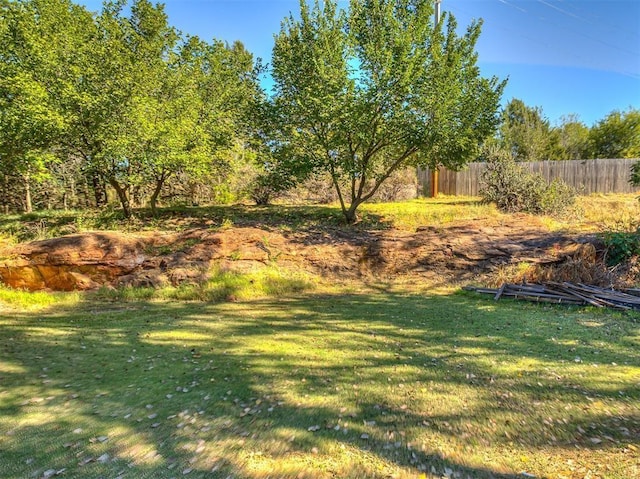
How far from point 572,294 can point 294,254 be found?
5817 millimetres

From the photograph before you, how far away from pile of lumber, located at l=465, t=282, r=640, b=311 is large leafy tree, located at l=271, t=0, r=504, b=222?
4.52m

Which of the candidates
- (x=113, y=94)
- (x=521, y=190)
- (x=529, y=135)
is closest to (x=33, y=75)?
(x=113, y=94)

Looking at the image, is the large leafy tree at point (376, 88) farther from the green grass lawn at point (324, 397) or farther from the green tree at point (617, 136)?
the green tree at point (617, 136)

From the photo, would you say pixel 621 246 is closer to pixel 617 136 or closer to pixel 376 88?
pixel 376 88

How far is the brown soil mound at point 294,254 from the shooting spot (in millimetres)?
8234

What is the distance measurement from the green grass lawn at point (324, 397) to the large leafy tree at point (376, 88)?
578 centimetres

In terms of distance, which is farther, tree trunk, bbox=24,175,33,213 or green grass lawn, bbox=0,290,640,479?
tree trunk, bbox=24,175,33,213

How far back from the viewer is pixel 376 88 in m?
9.63

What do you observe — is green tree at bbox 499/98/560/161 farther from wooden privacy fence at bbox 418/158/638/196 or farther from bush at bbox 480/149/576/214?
bush at bbox 480/149/576/214

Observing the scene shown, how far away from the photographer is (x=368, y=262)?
376 inches

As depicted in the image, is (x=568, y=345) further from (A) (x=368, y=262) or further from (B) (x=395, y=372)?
(A) (x=368, y=262)

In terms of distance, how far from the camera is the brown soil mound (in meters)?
8.23

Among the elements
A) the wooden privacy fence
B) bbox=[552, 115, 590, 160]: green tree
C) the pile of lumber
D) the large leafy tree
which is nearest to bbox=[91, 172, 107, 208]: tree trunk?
the large leafy tree

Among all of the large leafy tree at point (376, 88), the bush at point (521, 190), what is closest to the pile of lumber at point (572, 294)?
the large leafy tree at point (376, 88)
